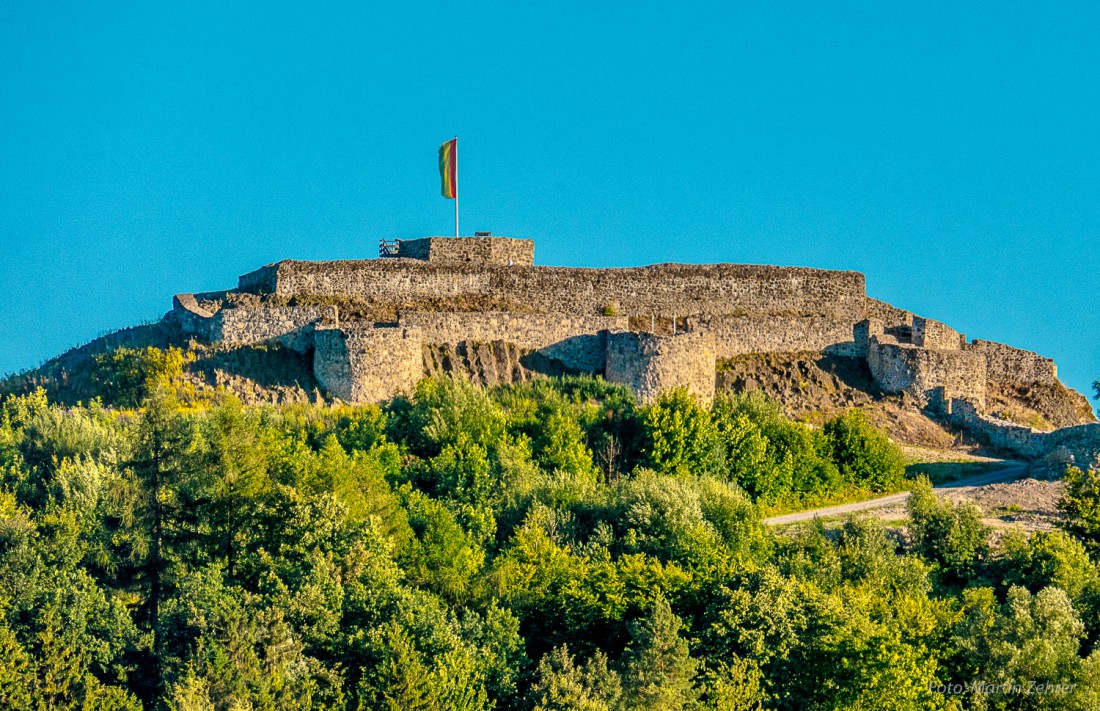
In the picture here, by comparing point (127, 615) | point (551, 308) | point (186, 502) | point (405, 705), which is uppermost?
point (551, 308)

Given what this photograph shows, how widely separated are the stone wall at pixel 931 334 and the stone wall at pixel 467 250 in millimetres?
13850

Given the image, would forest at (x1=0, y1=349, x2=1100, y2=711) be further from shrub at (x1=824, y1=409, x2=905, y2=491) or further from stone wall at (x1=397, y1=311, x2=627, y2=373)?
stone wall at (x1=397, y1=311, x2=627, y2=373)

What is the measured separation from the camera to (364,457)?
1859 inches

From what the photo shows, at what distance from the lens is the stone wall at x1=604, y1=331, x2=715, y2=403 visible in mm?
53125

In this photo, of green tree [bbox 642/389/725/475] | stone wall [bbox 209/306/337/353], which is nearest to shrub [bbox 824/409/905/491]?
green tree [bbox 642/389/725/475]

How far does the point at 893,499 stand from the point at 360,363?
54.8 ft

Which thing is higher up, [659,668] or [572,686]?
[659,668]

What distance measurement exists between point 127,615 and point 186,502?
3449mm

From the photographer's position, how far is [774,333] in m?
57.5

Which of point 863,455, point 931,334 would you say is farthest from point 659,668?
point 931,334

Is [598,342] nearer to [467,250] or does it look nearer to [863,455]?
[467,250]

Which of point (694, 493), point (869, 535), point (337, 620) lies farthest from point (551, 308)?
point (337, 620)

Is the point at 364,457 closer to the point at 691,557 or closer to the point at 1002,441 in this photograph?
the point at 691,557

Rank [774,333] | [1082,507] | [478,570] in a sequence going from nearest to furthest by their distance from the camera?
[478,570], [1082,507], [774,333]
